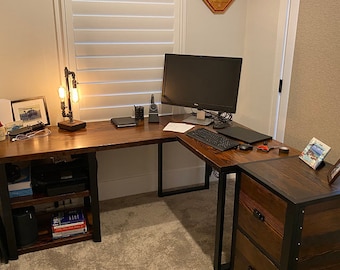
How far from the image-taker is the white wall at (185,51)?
2506 millimetres

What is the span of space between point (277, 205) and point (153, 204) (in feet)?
5.08

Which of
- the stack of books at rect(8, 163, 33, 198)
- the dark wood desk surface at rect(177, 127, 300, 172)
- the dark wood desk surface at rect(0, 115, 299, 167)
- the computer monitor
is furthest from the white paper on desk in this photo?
the stack of books at rect(8, 163, 33, 198)

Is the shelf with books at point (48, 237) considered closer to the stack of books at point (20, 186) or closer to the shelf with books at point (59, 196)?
the shelf with books at point (59, 196)

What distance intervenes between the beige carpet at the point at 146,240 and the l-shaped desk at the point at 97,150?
5.4 inches

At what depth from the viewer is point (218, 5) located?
9.73ft

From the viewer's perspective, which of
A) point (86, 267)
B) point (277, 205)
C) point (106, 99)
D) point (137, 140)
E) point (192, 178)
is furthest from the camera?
point (192, 178)

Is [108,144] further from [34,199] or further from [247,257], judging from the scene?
[247,257]

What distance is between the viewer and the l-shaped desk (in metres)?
2.04

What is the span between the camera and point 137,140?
2.41 m

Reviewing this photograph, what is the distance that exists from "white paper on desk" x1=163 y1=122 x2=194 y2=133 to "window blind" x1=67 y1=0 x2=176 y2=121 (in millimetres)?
386

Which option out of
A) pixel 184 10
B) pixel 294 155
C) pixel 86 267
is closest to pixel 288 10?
pixel 184 10

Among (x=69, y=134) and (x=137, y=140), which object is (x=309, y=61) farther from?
(x=69, y=134)

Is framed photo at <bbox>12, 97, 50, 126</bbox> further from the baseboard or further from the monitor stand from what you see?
the monitor stand

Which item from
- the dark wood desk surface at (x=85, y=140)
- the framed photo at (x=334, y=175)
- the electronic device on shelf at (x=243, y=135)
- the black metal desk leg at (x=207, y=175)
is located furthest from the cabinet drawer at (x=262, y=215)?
the black metal desk leg at (x=207, y=175)
